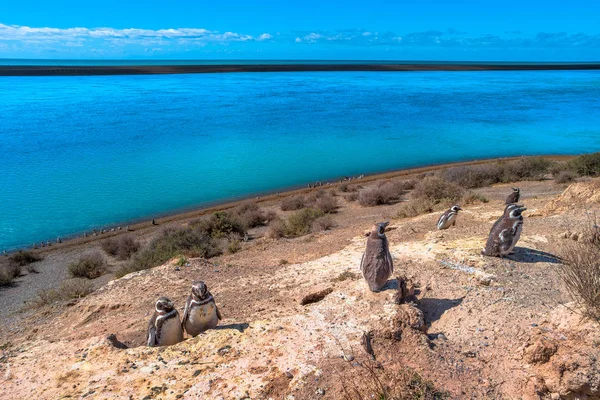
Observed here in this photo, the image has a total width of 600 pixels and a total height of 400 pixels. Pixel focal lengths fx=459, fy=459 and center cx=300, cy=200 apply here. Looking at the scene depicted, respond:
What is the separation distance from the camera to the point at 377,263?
713 centimetres

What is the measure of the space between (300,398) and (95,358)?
10.5ft

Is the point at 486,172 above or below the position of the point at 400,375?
below

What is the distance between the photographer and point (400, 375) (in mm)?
5520

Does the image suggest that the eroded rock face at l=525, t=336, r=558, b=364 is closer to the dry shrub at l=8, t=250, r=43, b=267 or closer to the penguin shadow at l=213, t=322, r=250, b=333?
the penguin shadow at l=213, t=322, r=250, b=333

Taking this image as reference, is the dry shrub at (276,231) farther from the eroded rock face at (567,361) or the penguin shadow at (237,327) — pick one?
the eroded rock face at (567,361)

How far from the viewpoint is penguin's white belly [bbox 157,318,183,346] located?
6953mm

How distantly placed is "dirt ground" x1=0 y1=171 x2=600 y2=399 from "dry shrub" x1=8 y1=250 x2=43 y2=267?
23.7ft

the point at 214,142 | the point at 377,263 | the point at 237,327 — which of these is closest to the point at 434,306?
the point at 377,263

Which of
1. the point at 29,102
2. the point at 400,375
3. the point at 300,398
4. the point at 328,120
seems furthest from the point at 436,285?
the point at 29,102

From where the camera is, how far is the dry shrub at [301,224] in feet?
56.2

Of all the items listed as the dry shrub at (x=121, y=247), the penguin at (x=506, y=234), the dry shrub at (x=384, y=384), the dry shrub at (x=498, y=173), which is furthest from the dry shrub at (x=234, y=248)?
the dry shrub at (x=498, y=173)

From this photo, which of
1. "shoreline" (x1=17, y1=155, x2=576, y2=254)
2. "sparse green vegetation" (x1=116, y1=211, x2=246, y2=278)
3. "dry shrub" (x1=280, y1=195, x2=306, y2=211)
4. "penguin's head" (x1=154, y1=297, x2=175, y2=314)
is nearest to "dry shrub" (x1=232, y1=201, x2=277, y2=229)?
"sparse green vegetation" (x1=116, y1=211, x2=246, y2=278)

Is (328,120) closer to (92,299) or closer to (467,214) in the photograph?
(467,214)

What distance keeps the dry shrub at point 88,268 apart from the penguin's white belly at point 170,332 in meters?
9.32
